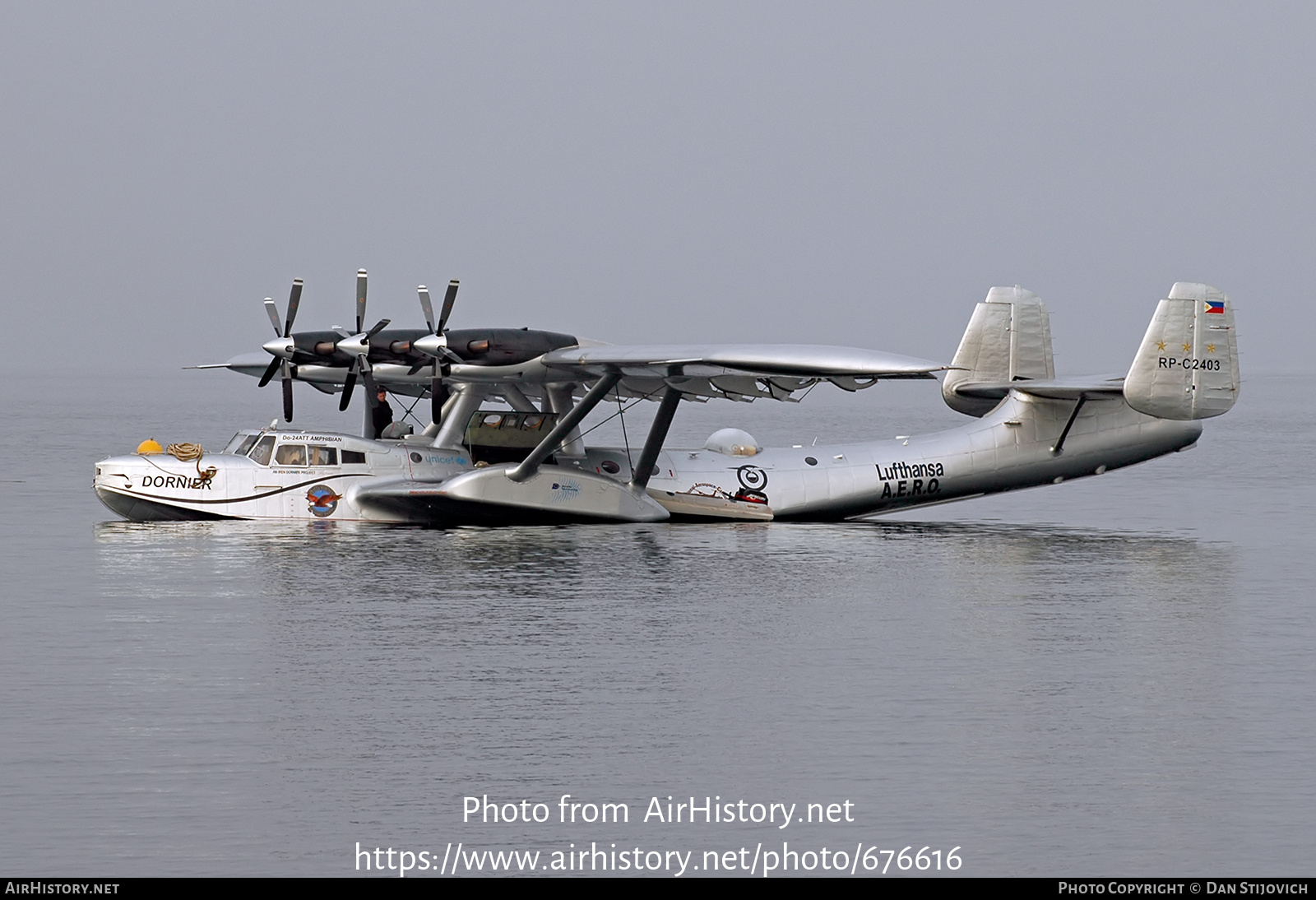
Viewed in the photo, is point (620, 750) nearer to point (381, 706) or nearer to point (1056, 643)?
point (381, 706)

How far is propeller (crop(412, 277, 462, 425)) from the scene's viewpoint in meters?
30.2

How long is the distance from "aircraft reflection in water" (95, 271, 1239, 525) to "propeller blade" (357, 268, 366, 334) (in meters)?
0.05

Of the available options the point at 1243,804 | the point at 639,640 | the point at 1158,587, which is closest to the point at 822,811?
the point at 1243,804

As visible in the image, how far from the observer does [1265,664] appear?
18.7 m

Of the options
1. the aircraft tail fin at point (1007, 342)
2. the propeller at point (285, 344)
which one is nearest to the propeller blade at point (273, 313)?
the propeller at point (285, 344)

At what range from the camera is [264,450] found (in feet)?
100

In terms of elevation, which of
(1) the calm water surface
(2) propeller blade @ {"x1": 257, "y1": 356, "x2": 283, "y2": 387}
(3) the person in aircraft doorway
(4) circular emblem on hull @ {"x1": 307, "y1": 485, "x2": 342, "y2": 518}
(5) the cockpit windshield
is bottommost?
(1) the calm water surface

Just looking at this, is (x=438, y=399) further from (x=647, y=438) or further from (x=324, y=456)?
(x=647, y=438)

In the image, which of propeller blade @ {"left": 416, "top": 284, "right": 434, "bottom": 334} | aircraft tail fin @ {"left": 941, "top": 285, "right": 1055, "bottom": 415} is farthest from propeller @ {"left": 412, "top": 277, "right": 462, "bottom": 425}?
aircraft tail fin @ {"left": 941, "top": 285, "right": 1055, "bottom": 415}

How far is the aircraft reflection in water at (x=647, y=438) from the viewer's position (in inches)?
1184

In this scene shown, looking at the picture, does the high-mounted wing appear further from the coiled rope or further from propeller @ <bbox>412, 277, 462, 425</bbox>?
the coiled rope

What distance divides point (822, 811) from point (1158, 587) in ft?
47.6

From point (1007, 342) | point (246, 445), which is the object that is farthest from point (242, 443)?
point (1007, 342)

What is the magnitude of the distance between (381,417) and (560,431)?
Answer: 5659 millimetres
